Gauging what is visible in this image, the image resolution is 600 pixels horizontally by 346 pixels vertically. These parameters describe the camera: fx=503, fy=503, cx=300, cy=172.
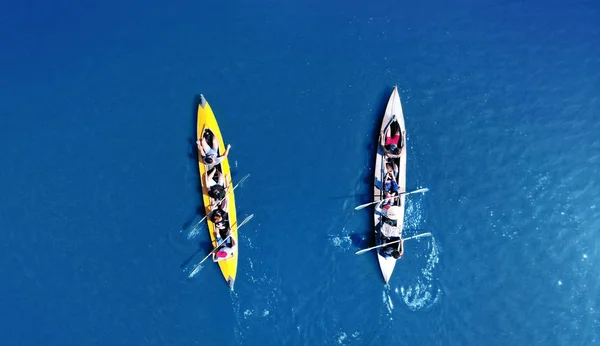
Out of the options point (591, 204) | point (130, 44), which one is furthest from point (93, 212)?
point (591, 204)

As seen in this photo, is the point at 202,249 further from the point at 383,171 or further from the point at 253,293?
the point at 383,171

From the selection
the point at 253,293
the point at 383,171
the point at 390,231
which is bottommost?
the point at 253,293

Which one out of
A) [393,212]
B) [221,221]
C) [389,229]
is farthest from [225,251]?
[393,212]

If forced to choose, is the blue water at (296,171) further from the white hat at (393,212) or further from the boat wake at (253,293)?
the white hat at (393,212)

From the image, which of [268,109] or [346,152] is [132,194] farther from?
[346,152]

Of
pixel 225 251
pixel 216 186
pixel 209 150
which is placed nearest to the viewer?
pixel 225 251
